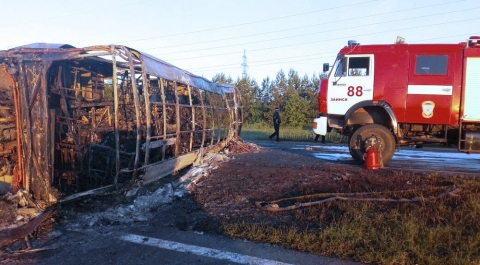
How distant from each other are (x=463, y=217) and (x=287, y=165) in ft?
17.0

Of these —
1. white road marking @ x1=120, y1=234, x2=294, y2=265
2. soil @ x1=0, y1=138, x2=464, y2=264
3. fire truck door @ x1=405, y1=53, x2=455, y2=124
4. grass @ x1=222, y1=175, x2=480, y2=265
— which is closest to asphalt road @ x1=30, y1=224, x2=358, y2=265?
white road marking @ x1=120, y1=234, x2=294, y2=265

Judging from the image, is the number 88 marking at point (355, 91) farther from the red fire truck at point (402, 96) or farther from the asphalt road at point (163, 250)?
the asphalt road at point (163, 250)

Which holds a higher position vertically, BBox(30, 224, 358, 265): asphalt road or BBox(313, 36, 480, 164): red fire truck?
BBox(313, 36, 480, 164): red fire truck

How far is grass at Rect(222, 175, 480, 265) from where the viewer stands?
4.56 metres

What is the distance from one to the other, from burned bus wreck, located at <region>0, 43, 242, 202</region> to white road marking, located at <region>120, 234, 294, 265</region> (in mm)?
2028

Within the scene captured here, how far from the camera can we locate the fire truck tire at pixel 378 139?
400 inches

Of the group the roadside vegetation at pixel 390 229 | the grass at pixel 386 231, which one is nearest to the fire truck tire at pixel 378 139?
the roadside vegetation at pixel 390 229

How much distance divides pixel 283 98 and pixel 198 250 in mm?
32755

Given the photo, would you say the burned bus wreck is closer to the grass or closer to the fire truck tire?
the grass

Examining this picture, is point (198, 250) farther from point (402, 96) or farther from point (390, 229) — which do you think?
point (402, 96)

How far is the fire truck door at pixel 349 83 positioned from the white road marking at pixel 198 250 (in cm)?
683

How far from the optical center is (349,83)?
1045 cm

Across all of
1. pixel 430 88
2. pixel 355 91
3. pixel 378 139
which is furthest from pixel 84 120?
pixel 430 88

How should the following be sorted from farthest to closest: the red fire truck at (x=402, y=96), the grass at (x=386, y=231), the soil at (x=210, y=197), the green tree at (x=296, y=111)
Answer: the green tree at (x=296, y=111), the red fire truck at (x=402, y=96), the soil at (x=210, y=197), the grass at (x=386, y=231)
